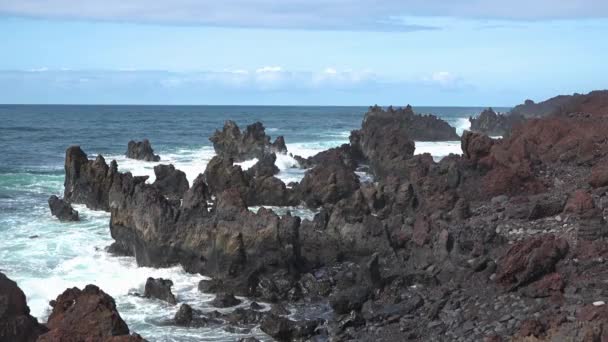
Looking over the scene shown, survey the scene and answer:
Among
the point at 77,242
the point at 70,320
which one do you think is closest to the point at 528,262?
the point at 70,320

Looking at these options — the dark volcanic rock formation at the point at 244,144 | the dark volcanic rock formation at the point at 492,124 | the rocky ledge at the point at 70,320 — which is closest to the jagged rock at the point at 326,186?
the dark volcanic rock formation at the point at 244,144

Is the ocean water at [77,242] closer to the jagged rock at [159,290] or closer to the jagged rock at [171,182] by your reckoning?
the jagged rock at [159,290]

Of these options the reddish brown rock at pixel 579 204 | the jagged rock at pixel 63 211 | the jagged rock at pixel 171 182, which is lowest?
the jagged rock at pixel 63 211

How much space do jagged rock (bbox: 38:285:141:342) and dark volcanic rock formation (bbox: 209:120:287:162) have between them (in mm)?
44472

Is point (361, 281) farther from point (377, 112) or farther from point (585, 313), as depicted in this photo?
point (377, 112)

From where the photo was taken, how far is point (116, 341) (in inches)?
566

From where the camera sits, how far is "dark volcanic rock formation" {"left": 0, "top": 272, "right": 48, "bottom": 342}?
1597 centimetres

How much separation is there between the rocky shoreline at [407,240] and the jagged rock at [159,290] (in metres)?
0.07

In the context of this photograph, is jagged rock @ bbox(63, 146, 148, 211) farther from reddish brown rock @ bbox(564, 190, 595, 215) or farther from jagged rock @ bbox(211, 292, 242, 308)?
reddish brown rock @ bbox(564, 190, 595, 215)

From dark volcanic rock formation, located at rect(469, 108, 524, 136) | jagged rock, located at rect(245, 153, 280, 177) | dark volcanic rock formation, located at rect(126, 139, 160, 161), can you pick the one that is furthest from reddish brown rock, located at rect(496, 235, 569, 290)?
dark volcanic rock formation, located at rect(469, 108, 524, 136)

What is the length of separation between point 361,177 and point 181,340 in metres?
32.0

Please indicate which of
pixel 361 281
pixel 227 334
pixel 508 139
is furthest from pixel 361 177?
pixel 227 334

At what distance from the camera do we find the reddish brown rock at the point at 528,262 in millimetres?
23373

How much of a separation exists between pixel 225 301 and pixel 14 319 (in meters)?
9.70
